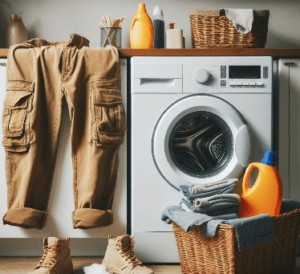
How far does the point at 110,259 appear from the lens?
149 centimetres

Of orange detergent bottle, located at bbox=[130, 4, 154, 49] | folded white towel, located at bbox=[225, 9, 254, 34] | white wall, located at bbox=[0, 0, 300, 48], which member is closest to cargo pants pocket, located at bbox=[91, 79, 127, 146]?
orange detergent bottle, located at bbox=[130, 4, 154, 49]

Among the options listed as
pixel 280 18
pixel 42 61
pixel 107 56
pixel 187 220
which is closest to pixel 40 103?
pixel 42 61

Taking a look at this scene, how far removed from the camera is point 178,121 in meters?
1.58

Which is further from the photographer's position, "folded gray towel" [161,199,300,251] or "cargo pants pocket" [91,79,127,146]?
"cargo pants pocket" [91,79,127,146]

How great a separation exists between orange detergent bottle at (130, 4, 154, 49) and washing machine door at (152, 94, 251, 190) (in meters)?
0.45

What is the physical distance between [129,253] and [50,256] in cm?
31

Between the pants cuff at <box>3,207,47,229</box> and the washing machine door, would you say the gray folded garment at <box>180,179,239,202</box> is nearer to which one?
the washing machine door

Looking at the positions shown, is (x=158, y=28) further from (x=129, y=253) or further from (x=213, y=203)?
(x=129, y=253)

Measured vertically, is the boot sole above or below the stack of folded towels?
below

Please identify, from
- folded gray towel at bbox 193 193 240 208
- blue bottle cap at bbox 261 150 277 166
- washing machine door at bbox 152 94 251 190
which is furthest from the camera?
washing machine door at bbox 152 94 251 190

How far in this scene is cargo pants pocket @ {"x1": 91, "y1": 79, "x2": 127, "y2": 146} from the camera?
5.08 feet

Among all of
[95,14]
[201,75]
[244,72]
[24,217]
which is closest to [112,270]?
[24,217]

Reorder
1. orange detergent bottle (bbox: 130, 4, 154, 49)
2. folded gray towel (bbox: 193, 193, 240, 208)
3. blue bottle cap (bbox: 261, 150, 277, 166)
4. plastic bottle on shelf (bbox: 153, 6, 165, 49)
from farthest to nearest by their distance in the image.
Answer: plastic bottle on shelf (bbox: 153, 6, 165, 49) → orange detergent bottle (bbox: 130, 4, 154, 49) → blue bottle cap (bbox: 261, 150, 277, 166) → folded gray towel (bbox: 193, 193, 240, 208)

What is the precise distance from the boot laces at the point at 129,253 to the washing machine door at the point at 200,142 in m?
0.32
